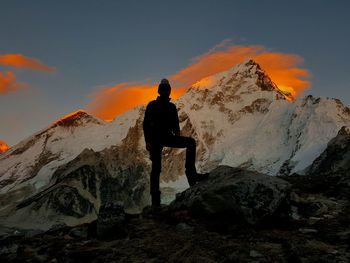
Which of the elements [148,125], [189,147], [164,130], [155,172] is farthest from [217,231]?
[148,125]

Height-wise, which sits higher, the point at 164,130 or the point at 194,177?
the point at 164,130

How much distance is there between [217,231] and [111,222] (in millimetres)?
3012

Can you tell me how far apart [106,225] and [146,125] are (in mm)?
4064

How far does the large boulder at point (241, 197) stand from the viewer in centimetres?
1474

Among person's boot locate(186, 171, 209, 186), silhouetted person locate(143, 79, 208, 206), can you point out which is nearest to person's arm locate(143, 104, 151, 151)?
silhouetted person locate(143, 79, 208, 206)

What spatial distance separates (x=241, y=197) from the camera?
49.0ft

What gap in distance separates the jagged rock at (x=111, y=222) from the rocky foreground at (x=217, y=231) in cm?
3

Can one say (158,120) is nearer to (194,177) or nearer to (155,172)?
(155,172)

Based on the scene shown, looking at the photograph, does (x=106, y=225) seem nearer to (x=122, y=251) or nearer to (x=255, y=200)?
(x=122, y=251)

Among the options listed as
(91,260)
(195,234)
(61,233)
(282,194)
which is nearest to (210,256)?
(195,234)

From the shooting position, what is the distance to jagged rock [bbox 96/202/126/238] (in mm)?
→ 15117

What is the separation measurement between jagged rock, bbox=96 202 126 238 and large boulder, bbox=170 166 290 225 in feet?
6.61

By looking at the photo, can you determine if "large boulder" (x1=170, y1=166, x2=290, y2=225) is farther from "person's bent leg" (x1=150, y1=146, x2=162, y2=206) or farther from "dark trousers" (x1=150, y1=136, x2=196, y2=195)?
"person's bent leg" (x1=150, y1=146, x2=162, y2=206)

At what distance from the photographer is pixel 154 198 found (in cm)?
1873
